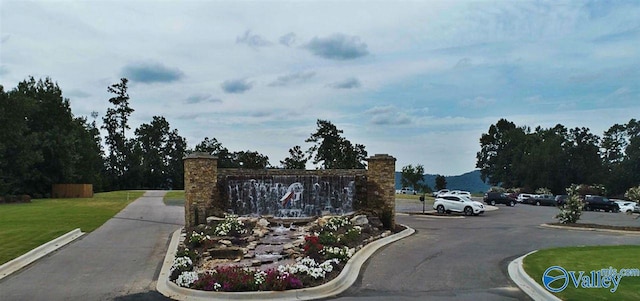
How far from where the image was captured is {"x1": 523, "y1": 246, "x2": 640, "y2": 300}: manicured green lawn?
10789mm

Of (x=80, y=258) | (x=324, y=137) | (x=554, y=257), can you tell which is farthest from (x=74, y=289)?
(x=324, y=137)

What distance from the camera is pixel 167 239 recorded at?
817 inches

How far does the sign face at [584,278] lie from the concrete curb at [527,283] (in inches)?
8.2

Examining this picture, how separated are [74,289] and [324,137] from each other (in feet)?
181

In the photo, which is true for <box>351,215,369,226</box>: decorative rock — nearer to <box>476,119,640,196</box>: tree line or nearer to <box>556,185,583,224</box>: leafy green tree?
<box>556,185,583,224</box>: leafy green tree

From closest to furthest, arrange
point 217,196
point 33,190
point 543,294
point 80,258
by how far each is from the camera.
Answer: point 543,294
point 80,258
point 217,196
point 33,190

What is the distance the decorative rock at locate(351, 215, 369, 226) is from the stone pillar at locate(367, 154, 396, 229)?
2108 millimetres

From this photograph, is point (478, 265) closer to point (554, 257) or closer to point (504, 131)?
point (554, 257)

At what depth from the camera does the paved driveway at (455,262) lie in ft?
38.7

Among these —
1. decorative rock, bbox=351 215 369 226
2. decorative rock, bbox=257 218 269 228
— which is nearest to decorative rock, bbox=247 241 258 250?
decorative rock, bbox=257 218 269 228

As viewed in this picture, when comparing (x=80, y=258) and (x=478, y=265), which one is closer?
(x=478, y=265)

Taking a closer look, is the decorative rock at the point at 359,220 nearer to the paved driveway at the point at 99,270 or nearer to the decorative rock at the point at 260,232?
the decorative rock at the point at 260,232

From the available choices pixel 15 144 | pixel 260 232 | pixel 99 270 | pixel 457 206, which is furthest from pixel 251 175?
pixel 15 144

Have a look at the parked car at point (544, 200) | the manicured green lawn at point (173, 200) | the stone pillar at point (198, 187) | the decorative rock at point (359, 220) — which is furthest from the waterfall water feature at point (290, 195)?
the parked car at point (544, 200)
